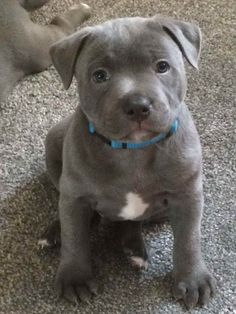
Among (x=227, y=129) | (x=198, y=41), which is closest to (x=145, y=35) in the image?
(x=198, y=41)

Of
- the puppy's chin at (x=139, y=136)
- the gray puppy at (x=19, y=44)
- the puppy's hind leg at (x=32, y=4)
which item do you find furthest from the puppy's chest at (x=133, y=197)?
the puppy's hind leg at (x=32, y=4)

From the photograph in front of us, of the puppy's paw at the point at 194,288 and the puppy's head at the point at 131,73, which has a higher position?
the puppy's head at the point at 131,73

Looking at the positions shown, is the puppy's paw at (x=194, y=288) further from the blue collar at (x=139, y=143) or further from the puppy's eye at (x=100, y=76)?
the puppy's eye at (x=100, y=76)

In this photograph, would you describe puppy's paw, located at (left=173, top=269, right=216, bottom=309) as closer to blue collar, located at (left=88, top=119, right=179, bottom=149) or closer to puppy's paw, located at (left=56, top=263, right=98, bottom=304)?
puppy's paw, located at (left=56, top=263, right=98, bottom=304)

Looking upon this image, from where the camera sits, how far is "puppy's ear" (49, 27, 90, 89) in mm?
1559

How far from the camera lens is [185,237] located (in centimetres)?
171

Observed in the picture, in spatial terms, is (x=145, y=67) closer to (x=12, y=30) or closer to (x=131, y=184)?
(x=131, y=184)

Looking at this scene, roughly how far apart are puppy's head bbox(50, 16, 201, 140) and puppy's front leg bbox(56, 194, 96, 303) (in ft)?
0.94

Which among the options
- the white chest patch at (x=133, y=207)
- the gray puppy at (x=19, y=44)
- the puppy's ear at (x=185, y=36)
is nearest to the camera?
the puppy's ear at (x=185, y=36)

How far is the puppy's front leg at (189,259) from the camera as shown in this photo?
1.70 meters

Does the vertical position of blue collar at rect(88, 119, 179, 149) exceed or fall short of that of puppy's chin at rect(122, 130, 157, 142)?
it falls short

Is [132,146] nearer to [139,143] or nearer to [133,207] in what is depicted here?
[139,143]

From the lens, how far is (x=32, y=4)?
2672mm

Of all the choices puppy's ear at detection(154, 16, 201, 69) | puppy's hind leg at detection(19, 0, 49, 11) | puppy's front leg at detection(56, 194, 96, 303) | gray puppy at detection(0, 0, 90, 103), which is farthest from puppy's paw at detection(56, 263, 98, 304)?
A: puppy's hind leg at detection(19, 0, 49, 11)
